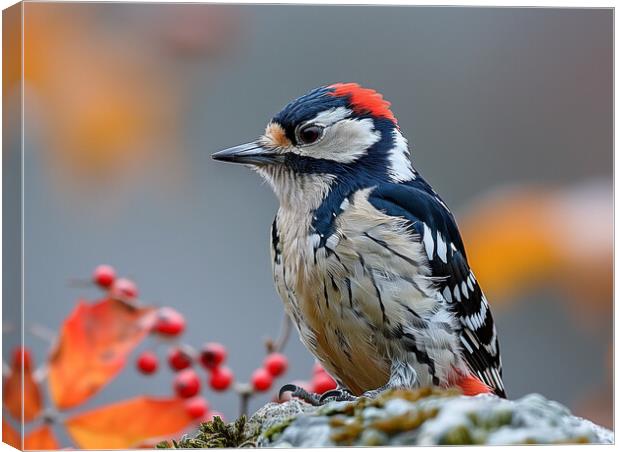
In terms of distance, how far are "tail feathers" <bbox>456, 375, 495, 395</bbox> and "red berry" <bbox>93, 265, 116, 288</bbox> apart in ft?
3.87

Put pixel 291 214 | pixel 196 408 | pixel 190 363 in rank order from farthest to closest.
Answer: pixel 190 363
pixel 196 408
pixel 291 214

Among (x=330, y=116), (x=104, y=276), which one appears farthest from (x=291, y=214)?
(x=104, y=276)

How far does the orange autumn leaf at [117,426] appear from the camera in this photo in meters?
3.48

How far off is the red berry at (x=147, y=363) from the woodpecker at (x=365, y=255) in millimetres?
526

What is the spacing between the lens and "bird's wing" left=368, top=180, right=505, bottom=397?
11.6 feet

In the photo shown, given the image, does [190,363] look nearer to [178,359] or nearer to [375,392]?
[178,359]

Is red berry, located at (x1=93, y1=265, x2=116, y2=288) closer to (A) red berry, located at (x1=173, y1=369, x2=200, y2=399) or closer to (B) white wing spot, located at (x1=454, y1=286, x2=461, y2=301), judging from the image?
(A) red berry, located at (x1=173, y1=369, x2=200, y2=399)

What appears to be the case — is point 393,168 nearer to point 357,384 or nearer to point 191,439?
point 357,384

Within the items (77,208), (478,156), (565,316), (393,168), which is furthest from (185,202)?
(565,316)

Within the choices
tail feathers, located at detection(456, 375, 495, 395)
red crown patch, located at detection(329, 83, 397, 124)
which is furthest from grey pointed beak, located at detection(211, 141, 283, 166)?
tail feathers, located at detection(456, 375, 495, 395)

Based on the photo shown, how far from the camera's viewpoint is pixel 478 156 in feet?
13.0

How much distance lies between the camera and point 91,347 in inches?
138

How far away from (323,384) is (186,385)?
0.51 meters

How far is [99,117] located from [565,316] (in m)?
1.74
